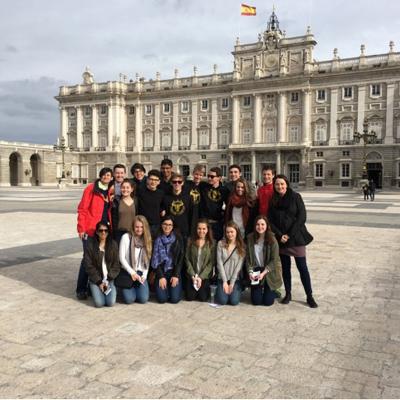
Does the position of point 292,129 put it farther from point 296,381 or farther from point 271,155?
point 296,381

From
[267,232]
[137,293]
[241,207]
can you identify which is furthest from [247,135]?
[137,293]

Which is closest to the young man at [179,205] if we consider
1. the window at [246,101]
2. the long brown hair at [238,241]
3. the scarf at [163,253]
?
the scarf at [163,253]

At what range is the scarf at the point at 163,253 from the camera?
20.5ft

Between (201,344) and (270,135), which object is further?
(270,135)

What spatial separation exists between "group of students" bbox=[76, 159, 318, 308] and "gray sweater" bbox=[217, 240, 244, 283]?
0.05 feet

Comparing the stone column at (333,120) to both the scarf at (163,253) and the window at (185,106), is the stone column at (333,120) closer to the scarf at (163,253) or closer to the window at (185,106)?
the window at (185,106)

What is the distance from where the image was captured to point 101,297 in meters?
5.99

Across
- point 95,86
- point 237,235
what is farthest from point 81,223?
point 95,86

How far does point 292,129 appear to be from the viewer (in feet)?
179

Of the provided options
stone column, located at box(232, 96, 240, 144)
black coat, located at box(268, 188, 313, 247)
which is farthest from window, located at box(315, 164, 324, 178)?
black coat, located at box(268, 188, 313, 247)

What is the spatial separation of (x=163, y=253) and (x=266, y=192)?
72.4 inches

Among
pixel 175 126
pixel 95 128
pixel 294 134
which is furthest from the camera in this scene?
pixel 95 128

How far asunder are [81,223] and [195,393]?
141 inches

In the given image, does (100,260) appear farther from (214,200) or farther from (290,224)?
(290,224)
